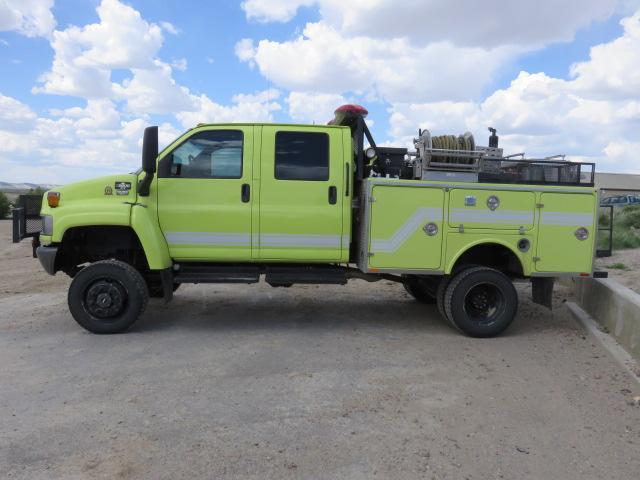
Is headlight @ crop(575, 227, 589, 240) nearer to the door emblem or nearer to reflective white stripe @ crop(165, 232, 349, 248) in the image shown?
the door emblem

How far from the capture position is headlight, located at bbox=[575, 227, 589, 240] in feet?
21.0

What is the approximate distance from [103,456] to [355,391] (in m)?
1.99

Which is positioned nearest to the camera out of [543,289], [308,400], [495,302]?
[308,400]

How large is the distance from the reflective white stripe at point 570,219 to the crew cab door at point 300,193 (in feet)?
7.68

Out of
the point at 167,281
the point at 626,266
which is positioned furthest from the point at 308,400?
the point at 626,266

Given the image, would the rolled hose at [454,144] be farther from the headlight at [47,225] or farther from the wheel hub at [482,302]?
the headlight at [47,225]

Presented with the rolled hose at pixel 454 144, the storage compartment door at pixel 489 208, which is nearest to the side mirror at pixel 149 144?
the rolled hose at pixel 454 144

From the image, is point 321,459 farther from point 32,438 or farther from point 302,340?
point 302,340

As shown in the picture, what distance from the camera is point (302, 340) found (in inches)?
241

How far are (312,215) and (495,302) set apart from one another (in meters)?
2.37

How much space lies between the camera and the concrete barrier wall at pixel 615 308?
548 cm

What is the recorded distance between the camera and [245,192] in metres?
6.29

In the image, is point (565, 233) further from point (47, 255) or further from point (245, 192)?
point (47, 255)

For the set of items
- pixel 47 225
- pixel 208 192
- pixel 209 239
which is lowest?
pixel 209 239
